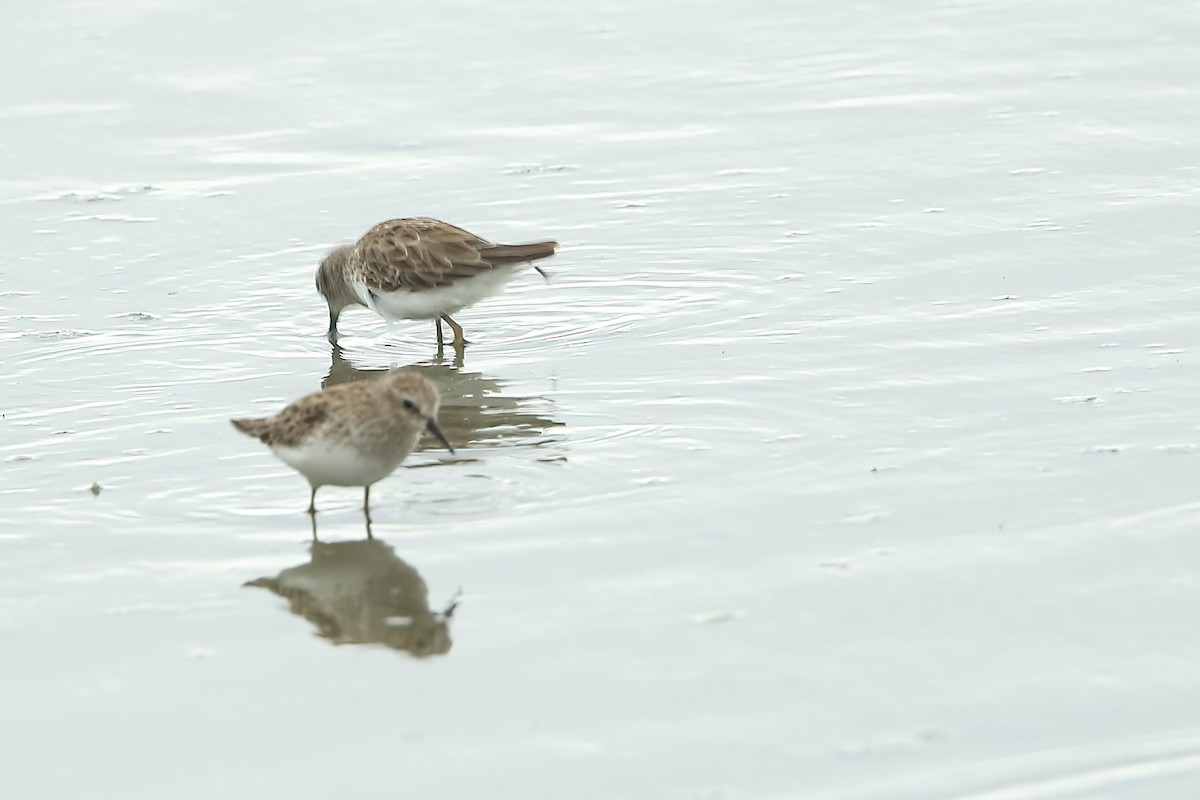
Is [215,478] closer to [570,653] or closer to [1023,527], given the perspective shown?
[570,653]

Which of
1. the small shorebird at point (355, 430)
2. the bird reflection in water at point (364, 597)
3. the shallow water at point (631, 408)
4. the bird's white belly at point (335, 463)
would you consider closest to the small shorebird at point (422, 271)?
the shallow water at point (631, 408)

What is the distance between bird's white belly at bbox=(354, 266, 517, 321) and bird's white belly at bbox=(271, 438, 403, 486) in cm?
334

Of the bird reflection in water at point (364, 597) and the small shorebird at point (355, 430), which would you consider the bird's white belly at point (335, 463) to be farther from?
the bird reflection in water at point (364, 597)

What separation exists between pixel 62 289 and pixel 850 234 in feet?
17.4

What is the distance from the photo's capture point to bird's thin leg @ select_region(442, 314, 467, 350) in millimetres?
11094

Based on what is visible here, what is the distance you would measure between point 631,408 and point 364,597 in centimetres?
261

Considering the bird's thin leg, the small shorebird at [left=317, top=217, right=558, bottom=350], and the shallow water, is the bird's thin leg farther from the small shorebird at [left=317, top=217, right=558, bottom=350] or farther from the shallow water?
the shallow water

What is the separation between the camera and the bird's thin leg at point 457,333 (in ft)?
36.4

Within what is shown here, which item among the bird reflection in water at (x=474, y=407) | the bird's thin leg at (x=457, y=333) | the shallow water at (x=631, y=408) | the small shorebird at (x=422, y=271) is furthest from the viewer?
the bird's thin leg at (x=457, y=333)

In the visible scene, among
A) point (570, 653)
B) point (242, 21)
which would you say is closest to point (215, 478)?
point (570, 653)

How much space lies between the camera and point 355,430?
24.8 feet

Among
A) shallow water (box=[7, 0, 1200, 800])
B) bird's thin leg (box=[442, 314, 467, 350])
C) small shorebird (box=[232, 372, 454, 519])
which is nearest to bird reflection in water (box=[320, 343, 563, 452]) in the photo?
shallow water (box=[7, 0, 1200, 800])

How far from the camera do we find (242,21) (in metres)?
17.8

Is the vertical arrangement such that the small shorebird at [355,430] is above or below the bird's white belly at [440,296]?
above
